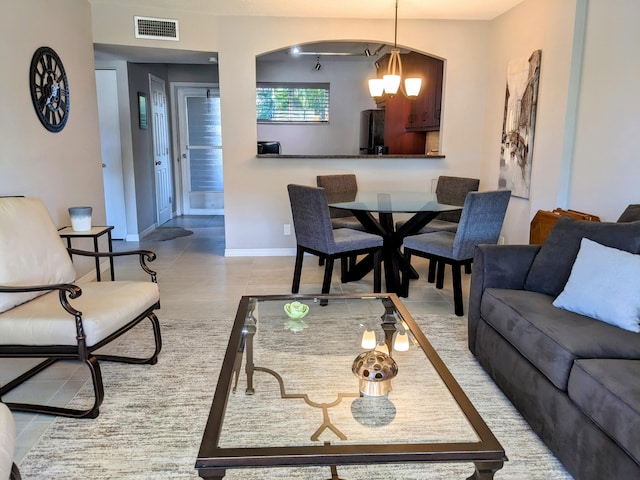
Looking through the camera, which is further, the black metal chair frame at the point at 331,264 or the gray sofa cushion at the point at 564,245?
the black metal chair frame at the point at 331,264

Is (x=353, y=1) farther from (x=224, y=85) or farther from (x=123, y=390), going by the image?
(x=123, y=390)

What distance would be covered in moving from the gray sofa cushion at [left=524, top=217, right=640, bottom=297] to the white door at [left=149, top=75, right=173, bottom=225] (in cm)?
551

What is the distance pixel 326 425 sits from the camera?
141 centimetres

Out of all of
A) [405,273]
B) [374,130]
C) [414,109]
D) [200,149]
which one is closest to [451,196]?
[405,273]

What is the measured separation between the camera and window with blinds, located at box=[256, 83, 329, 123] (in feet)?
23.5

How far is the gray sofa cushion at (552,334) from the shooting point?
1670 mm

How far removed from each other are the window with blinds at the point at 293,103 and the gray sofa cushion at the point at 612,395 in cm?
614

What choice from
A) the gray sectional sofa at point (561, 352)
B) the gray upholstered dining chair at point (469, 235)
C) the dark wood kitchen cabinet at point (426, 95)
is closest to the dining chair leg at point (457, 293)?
the gray upholstered dining chair at point (469, 235)

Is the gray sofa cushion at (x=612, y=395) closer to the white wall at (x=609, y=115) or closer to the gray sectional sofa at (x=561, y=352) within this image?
the gray sectional sofa at (x=561, y=352)

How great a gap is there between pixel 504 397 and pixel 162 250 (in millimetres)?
4043

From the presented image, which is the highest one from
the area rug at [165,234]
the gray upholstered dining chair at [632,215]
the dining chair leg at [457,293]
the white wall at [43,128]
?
the white wall at [43,128]

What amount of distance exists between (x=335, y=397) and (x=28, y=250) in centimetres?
175

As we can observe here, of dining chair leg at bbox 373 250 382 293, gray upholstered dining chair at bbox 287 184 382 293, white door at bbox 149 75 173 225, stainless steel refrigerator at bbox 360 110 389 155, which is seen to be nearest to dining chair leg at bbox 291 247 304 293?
gray upholstered dining chair at bbox 287 184 382 293

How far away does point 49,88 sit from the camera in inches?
129
